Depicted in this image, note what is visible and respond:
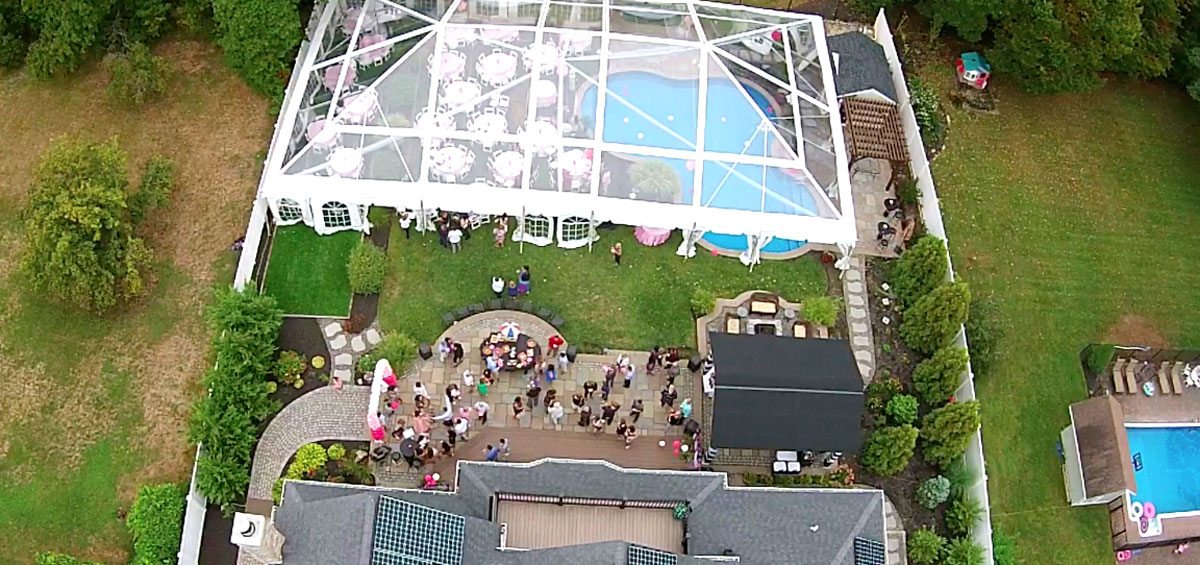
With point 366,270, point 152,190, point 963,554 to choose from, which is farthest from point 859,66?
point 152,190

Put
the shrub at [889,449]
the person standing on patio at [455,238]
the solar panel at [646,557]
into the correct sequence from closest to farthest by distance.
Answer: the solar panel at [646,557] → the shrub at [889,449] → the person standing on patio at [455,238]

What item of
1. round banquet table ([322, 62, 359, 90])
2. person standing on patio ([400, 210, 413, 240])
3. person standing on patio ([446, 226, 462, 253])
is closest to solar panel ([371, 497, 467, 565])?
person standing on patio ([446, 226, 462, 253])

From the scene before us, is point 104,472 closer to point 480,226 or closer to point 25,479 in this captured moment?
point 25,479

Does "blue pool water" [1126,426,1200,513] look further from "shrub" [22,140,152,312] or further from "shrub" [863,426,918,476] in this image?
"shrub" [22,140,152,312]

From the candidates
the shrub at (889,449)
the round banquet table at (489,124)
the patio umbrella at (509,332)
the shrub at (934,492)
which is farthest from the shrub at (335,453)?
the shrub at (934,492)

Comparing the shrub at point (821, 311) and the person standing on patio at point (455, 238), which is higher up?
the person standing on patio at point (455, 238)

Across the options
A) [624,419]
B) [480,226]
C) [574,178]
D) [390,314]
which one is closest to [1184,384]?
[624,419]

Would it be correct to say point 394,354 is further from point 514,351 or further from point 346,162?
point 346,162

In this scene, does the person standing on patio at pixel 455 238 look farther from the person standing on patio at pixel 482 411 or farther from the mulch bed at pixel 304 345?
the person standing on patio at pixel 482 411
